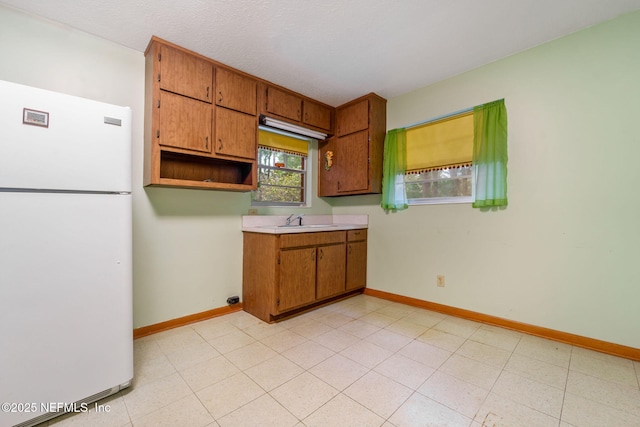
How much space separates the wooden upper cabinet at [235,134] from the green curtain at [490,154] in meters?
2.26

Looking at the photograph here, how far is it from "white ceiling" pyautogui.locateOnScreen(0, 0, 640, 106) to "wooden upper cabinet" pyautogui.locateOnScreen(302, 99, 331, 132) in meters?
0.60

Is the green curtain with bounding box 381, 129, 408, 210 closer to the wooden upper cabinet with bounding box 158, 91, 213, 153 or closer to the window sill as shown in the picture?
the window sill

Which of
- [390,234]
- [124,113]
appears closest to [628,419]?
[390,234]

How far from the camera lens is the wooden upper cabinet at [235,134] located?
7.97 feet

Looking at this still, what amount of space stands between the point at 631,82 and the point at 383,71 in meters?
1.89

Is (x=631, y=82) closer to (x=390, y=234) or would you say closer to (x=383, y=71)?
(x=383, y=71)

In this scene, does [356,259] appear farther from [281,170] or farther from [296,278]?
[281,170]

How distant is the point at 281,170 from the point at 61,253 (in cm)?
240

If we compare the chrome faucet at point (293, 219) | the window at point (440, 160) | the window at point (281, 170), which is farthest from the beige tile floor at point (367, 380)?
the window at point (281, 170)

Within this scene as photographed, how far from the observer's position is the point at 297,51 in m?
2.29

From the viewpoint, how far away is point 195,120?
228cm

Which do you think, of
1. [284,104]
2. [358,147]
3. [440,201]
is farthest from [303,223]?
[440,201]

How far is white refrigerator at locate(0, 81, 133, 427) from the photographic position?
1.20 metres

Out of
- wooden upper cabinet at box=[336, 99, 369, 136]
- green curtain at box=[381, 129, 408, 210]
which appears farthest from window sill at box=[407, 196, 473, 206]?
wooden upper cabinet at box=[336, 99, 369, 136]
